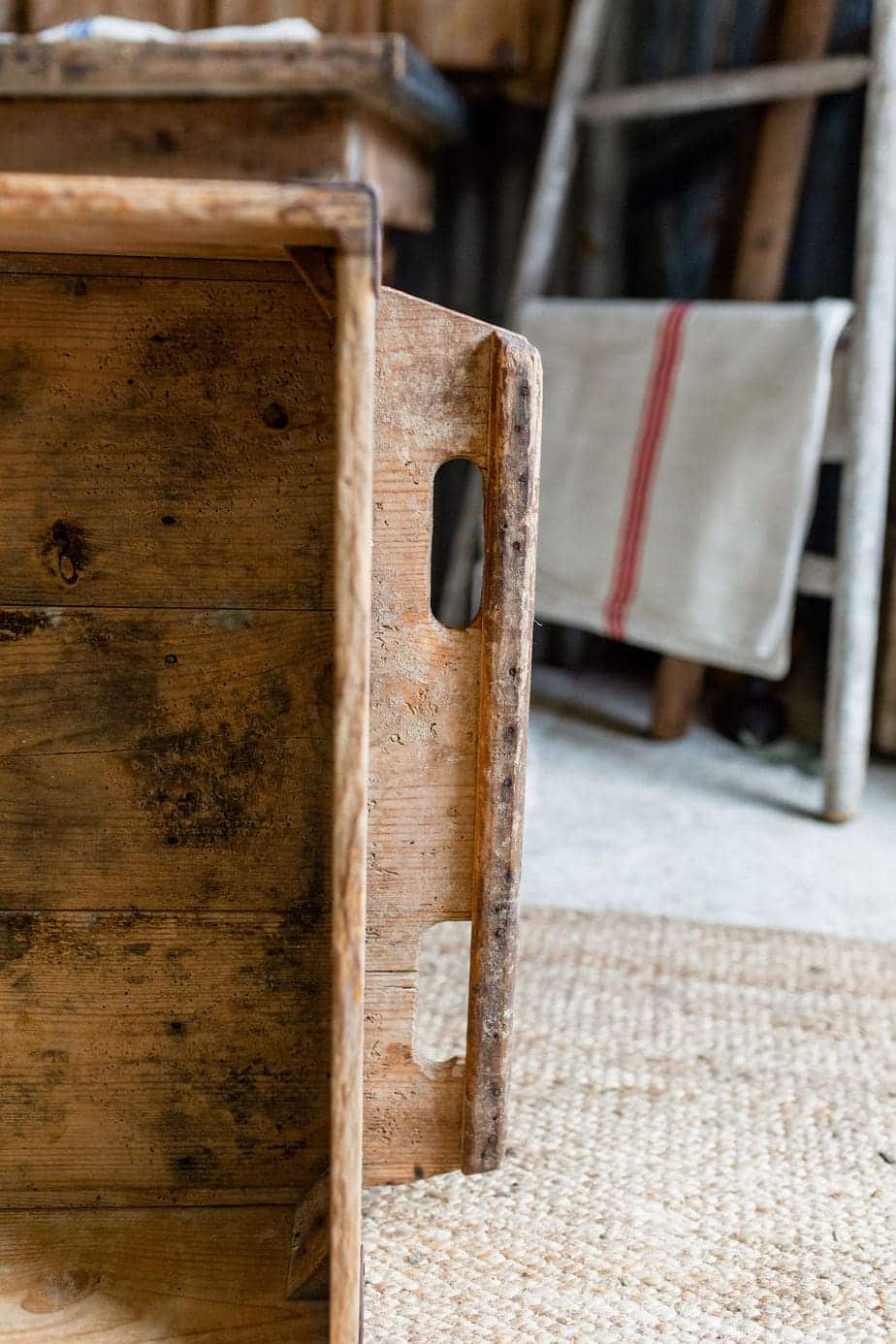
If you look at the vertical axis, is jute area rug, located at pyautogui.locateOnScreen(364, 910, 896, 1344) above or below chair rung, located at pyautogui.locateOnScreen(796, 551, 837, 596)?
below

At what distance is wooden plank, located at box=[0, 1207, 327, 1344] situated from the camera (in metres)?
0.70

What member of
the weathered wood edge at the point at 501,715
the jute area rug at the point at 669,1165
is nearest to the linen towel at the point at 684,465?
the jute area rug at the point at 669,1165

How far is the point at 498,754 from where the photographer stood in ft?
2.57

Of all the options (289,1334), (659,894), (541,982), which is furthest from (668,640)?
(289,1334)

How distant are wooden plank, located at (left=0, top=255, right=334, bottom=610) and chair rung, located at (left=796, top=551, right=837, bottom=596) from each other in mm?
1049

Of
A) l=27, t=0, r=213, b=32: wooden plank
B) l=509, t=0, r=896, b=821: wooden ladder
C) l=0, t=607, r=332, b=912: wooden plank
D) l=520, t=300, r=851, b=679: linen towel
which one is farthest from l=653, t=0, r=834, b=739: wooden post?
l=0, t=607, r=332, b=912: wooden plank

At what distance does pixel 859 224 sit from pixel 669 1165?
117cm

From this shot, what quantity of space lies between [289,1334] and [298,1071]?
0.53 ft

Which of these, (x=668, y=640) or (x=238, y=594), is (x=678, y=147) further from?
(x=238, y=594)

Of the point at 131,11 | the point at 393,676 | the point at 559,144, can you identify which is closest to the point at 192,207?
the point at 393,676

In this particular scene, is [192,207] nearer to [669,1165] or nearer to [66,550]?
[66,550]

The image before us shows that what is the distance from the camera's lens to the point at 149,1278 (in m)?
0.74

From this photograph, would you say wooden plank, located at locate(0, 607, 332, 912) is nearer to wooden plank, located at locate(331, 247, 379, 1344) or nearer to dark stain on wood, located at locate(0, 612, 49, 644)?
dark stain on wood, located at locate(0, 612, 49, 644)

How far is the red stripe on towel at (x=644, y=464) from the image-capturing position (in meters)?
1.71
